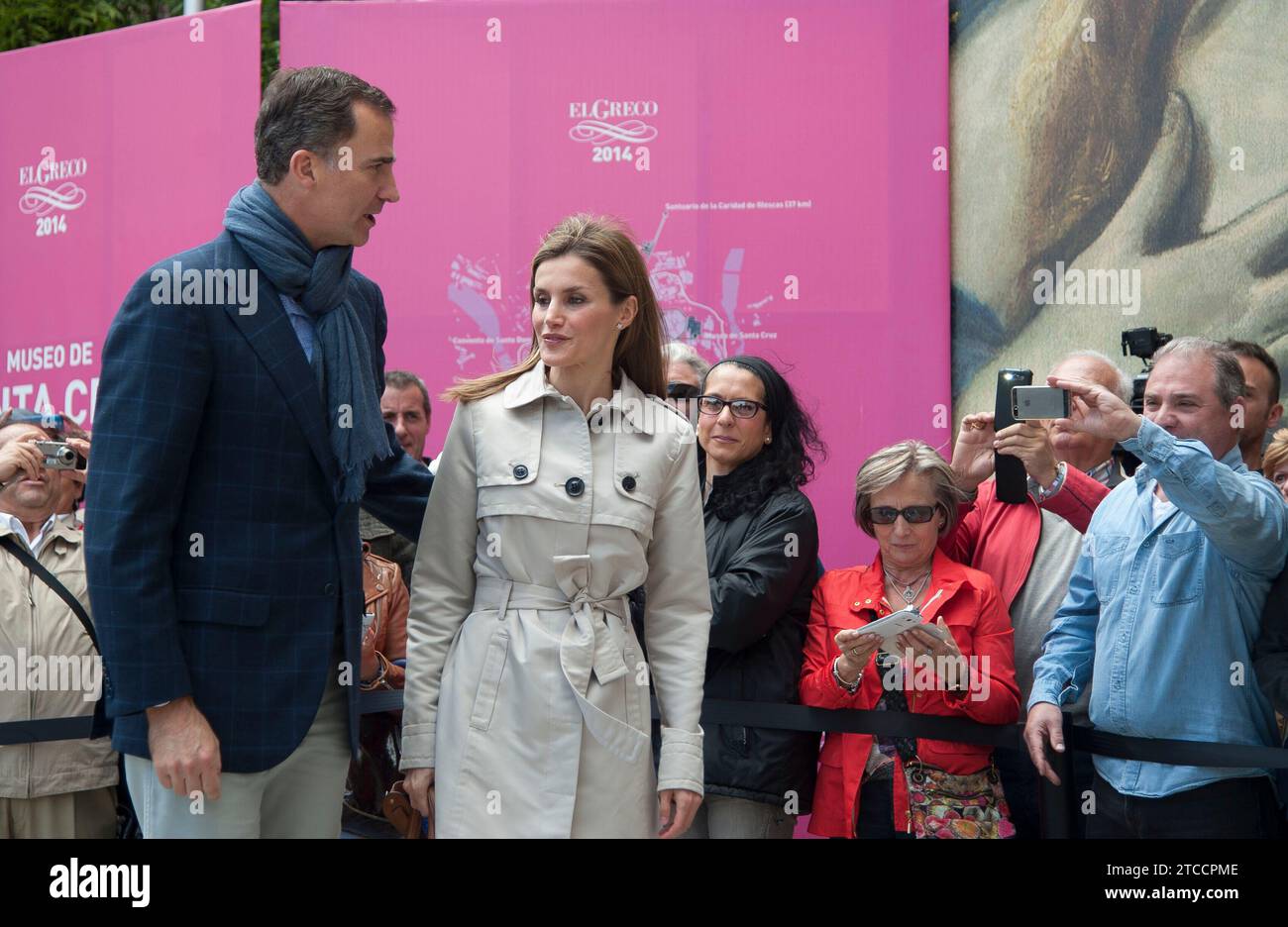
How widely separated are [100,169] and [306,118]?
4808 millimetres

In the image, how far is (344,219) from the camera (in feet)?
9.36

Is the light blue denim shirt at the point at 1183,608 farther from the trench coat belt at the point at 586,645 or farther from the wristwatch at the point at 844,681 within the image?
the trench coat belt at the point at 586,645

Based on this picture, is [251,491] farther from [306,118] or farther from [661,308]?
[661,308]

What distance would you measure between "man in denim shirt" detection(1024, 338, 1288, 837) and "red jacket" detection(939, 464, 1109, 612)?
357 millimetres

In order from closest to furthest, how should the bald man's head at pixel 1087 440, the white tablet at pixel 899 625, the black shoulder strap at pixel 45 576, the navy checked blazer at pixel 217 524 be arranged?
the navy checked blazer at pixel 217 524
the white tablet at pixel 899 625
the black shoulder strap at pixel 45 576
the bald man's head at pixel 1087 440

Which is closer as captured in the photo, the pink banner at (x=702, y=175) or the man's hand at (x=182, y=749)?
the man's hand at (x=182, y=749)

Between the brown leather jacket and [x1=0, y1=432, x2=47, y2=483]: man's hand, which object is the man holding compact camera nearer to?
the brown leather jacket

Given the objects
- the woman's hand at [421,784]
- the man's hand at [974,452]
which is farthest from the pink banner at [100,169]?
the woman's hand at [421,784]

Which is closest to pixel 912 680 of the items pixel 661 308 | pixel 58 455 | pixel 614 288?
pixel 614 288

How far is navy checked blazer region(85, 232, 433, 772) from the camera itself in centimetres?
255

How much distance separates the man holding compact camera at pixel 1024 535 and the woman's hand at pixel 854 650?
0.54 m

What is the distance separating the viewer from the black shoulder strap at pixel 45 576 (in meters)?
4.24

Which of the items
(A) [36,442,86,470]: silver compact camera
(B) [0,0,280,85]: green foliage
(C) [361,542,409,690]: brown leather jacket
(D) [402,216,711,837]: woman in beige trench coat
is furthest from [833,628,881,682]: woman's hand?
(B) [0,0,280,85]: green foliage

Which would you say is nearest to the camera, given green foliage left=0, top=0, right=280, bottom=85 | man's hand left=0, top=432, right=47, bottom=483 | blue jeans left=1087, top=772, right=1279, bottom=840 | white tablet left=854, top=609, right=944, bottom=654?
blue jeans left=1087, top=772, right=1279, bottom=840
